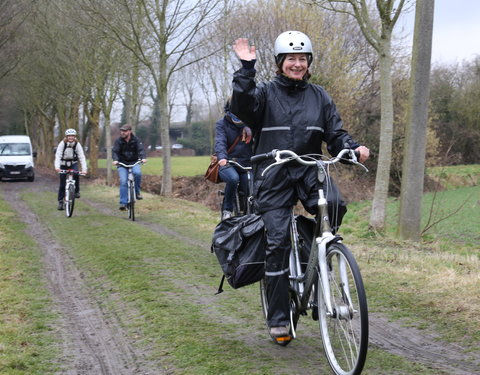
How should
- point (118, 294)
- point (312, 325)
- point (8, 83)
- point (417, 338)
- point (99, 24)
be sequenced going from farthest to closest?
point (8, 83), point (99, 24), point (118, 294), point (312, 325), point (417, 338)

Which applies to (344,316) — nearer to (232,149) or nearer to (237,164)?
(237,164)

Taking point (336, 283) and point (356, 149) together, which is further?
point (356, 149)

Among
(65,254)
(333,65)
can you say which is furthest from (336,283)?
(333,65)

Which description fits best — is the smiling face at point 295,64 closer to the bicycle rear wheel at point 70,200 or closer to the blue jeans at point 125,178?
the blue jeans at point 125,178

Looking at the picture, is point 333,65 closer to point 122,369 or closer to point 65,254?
point 65,254

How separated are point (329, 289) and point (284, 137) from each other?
1160 mm

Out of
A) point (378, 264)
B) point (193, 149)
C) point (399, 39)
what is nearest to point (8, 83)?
point (399, 39)

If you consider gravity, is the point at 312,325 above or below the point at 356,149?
below

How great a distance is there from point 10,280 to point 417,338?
16.4 ft

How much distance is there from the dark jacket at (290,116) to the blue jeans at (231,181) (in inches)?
179

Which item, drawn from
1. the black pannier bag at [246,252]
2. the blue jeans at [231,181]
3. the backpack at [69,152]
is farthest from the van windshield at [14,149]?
the black pannier bag at [246,252]

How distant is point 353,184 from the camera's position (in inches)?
1264

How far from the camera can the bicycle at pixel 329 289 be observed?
3732 millimetres

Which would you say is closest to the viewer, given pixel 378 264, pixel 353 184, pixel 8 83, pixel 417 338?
pixel 417 338
